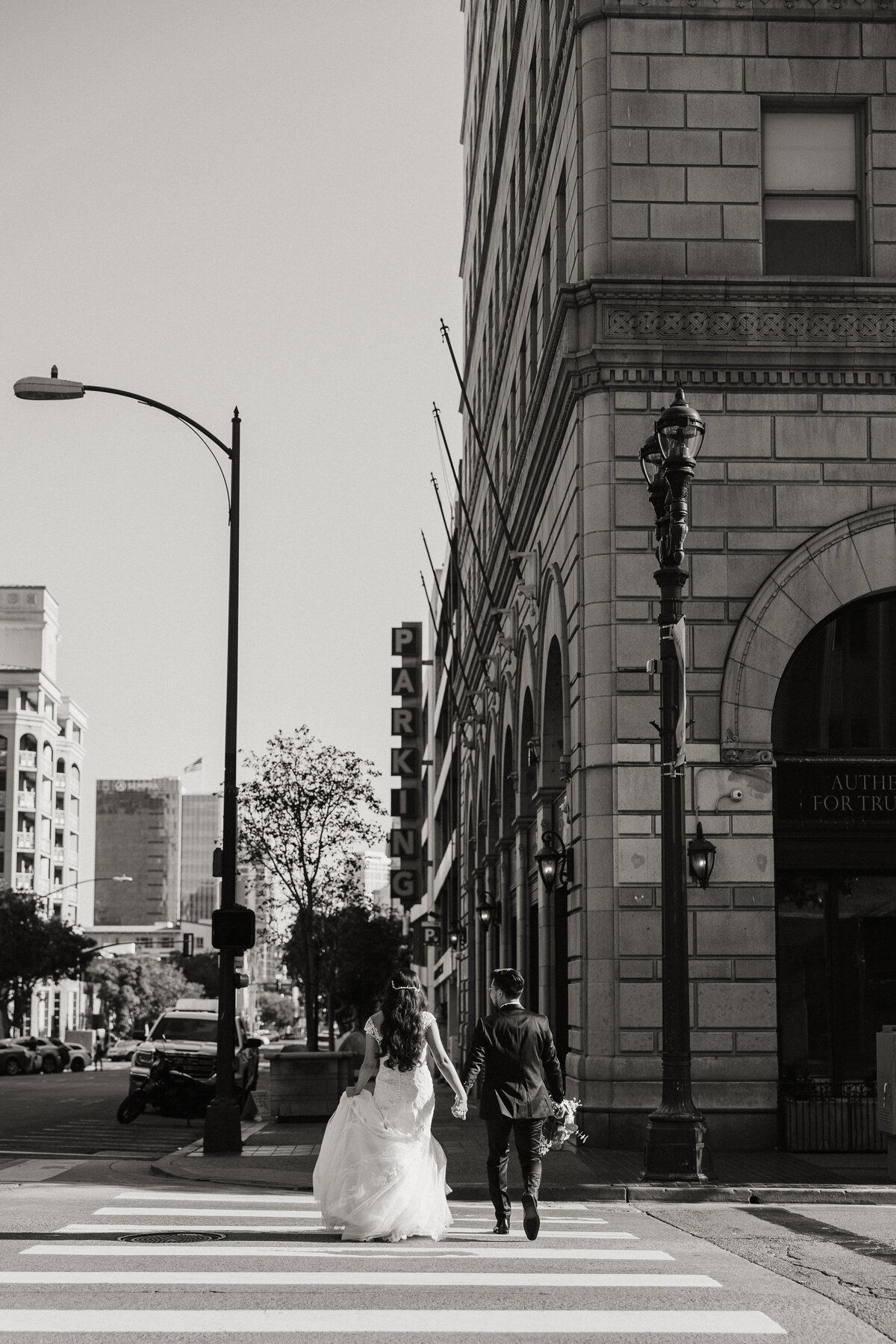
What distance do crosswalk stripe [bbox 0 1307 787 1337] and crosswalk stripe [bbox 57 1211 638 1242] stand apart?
3.30m

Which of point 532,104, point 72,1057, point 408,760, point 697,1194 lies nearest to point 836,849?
point 697,1194

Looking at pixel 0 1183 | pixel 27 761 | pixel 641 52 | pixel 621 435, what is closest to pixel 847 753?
pixel 621 435

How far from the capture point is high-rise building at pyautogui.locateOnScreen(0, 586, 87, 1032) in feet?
432

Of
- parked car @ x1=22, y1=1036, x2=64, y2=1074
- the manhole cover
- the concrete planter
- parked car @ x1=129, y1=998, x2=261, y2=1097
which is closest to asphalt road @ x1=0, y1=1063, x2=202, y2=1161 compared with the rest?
parked car @ x1=129, y1=998, x2=261, y2=1097

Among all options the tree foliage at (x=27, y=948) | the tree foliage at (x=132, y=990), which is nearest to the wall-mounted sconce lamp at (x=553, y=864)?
the tree foliage at (x=27, y=948)

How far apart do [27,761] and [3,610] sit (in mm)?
20997

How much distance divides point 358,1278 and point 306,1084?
16.4 meters

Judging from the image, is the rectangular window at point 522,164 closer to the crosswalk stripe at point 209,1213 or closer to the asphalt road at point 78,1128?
the asphalt road at point 78,1128

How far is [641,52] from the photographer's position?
21.0m

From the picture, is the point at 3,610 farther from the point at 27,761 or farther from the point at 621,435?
the point at 621,435

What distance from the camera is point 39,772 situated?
134 m

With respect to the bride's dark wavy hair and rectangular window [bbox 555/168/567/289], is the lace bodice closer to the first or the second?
the bride's dark wavy hair

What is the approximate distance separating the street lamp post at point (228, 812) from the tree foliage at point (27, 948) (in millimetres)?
66889

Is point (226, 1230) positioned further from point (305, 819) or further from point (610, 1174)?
point (305, 819)
